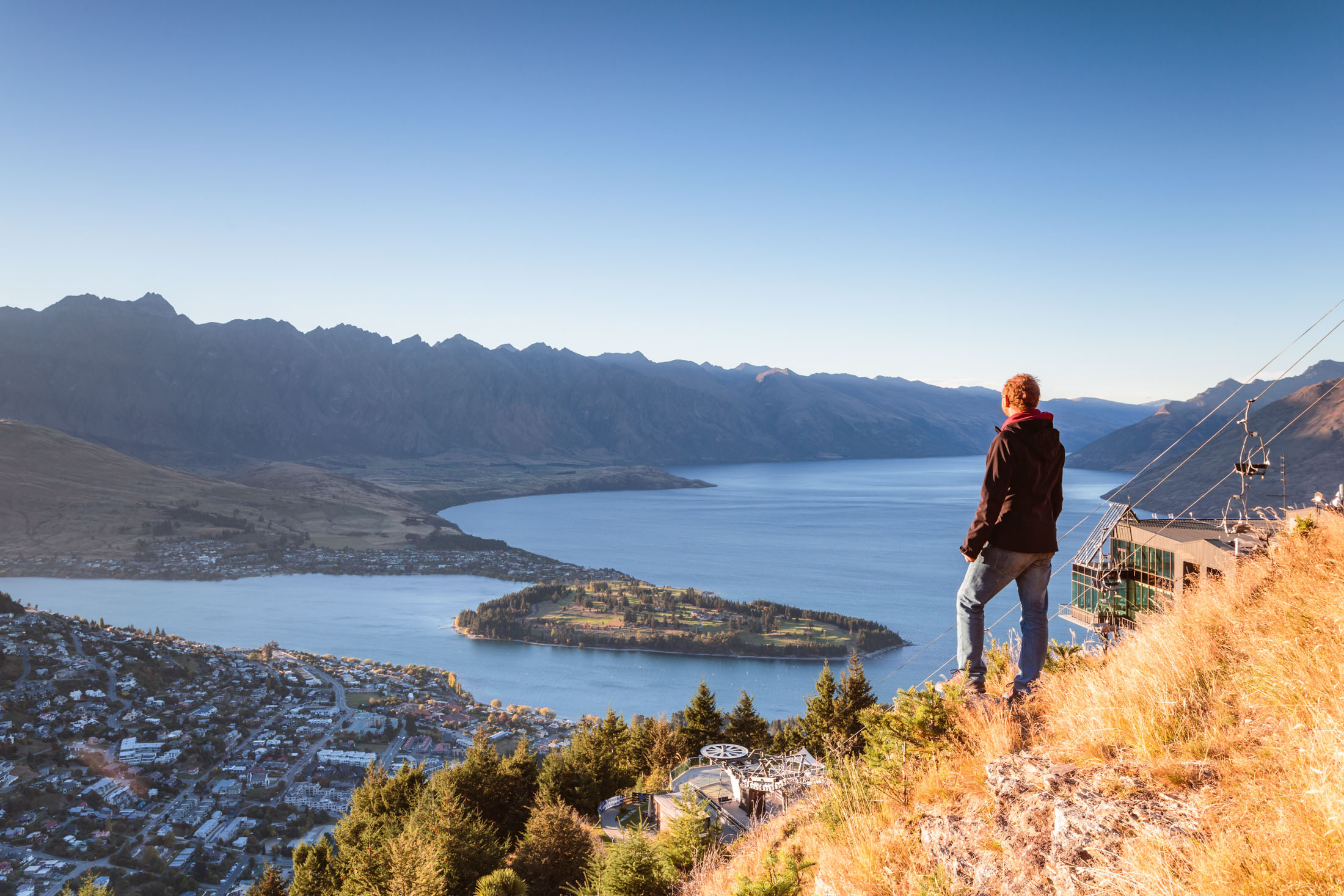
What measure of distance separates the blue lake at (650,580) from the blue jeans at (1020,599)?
74.2ft

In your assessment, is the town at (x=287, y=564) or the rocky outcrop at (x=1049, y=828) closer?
the rocky outcrop at (x=1049, y=828)

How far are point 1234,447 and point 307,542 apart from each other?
484 ft

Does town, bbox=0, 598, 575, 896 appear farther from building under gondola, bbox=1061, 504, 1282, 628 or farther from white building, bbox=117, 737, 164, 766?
building under gondola, bbox=1061, 504, 1282, 628

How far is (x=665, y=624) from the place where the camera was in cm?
6688

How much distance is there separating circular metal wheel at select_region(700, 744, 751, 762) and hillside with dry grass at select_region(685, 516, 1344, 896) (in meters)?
11.1

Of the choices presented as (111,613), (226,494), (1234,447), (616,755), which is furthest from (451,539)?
(1234,447)

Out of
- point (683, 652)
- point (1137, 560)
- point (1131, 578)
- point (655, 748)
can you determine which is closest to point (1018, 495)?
point (1131, 578)

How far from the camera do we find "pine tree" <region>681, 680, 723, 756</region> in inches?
1046

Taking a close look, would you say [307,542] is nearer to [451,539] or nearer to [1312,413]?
[451,539]

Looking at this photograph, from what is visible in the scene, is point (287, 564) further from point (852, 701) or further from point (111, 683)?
point (852, 701)

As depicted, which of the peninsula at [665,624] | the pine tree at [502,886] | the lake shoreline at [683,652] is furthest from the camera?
the peninsula at [665,624]

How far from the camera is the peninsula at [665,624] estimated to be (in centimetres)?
5988

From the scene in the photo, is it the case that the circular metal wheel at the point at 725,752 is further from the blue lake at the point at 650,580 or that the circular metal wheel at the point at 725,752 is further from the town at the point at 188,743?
the blue lake at the point at 650,580

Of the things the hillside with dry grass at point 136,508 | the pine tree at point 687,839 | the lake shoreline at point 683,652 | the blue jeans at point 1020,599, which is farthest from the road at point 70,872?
the hillside with dry grass at point 136,508
